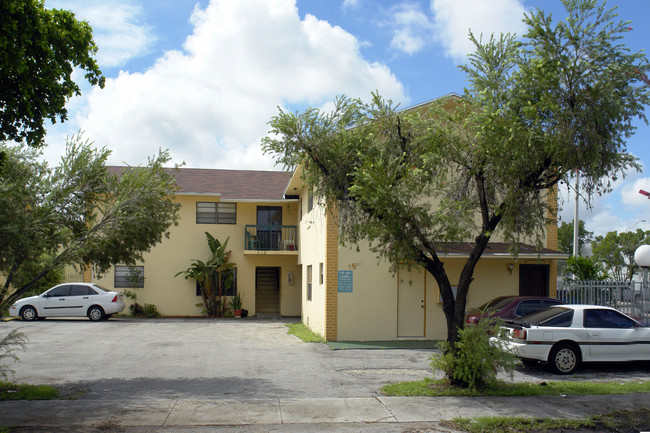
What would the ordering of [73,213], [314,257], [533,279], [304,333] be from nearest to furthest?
[73,213], [533,279], [304,333], [314,257]

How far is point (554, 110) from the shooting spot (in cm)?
855

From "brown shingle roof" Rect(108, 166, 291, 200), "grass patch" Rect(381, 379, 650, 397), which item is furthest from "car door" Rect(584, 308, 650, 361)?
"brown shingle roof" Rect(108, 166, 291, 200)

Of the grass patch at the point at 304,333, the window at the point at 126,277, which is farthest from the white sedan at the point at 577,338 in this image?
the window at the point at 126,277

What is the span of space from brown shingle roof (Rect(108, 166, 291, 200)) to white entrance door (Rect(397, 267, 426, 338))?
9199 millimetres

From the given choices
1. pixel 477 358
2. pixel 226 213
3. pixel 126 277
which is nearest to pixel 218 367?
pixel 477 358

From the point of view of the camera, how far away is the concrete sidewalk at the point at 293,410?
7895mm

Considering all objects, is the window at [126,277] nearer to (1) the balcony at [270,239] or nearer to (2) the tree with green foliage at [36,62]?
(1) the balcony at [270,239]

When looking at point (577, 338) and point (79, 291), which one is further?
point (79, 291)

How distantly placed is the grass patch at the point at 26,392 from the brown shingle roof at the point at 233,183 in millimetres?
14890

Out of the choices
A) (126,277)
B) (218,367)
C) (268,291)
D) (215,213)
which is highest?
(215,213)

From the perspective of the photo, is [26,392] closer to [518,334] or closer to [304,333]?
[518,334]

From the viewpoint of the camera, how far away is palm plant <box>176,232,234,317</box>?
2475 cm

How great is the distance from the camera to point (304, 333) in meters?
18.5

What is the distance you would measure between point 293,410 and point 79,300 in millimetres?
16942
